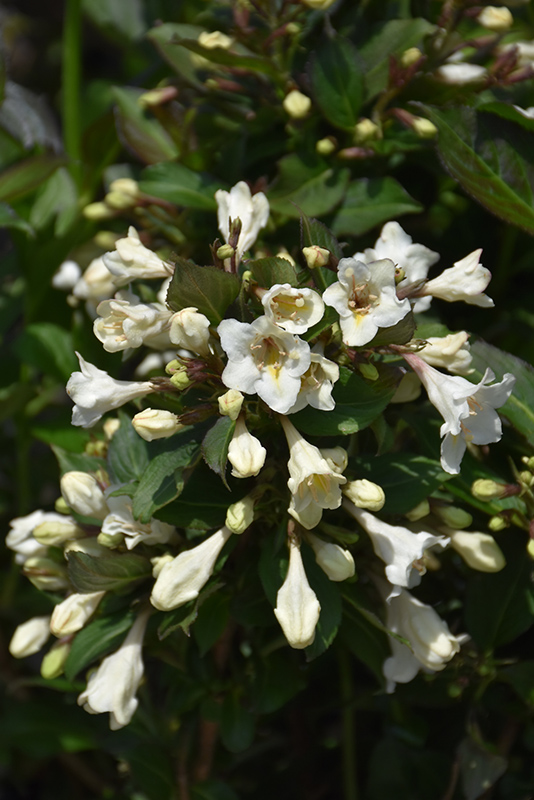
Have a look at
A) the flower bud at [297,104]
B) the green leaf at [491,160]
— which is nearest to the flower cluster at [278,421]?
the green leaf at [491,160]

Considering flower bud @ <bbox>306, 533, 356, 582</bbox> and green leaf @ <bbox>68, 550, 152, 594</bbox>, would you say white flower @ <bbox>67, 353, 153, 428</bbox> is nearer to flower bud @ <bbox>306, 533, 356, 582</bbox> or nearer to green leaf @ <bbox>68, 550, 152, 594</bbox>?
green leaf @ <bbox>68, 550, 152, 594</bbox>

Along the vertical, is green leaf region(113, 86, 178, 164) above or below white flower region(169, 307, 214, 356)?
below

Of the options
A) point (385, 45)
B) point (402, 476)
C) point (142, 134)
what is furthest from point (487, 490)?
point (142, 134)

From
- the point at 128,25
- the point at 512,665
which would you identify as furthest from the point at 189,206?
the point at 128,25

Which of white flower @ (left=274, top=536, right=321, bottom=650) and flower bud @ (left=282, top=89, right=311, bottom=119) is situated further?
flower bud @ (left=282, top=89, right=311, bottom=119)

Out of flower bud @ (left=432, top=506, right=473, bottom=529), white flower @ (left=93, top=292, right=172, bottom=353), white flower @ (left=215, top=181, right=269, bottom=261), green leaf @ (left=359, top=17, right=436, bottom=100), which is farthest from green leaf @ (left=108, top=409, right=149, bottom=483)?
green leaf @ (left=359, top=17, right=436, bottom=100)

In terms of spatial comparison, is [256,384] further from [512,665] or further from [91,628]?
[512,665]

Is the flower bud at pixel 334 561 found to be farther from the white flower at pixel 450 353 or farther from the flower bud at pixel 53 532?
the flower bud at pixel 53 532
